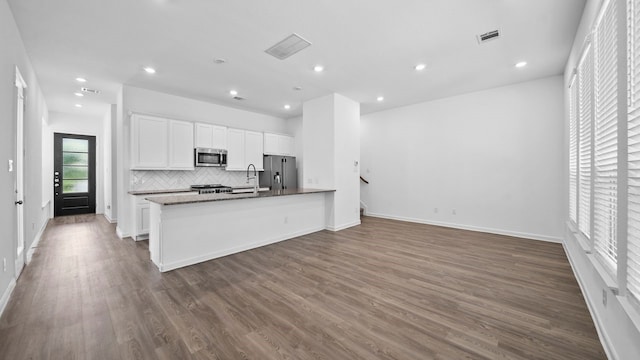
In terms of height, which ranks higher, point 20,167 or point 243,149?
point 243,149

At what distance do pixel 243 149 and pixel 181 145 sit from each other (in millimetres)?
1458

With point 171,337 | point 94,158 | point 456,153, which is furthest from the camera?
point 94,158

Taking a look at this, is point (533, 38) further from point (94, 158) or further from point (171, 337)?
point (94, 158)

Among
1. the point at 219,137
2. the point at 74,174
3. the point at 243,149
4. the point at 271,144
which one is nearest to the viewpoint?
the point at 219,137

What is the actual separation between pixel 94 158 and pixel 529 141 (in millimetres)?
11134

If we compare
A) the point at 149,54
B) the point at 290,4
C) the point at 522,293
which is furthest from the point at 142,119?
the point at 522,293

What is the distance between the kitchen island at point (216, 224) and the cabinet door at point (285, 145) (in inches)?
105

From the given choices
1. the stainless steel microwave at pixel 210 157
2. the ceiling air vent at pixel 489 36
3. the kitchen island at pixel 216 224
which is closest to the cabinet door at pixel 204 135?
the stainless steel microwave at pixel 210 157

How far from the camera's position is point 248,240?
Result: 161 inches

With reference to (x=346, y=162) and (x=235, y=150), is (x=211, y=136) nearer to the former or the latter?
(x=235, y=150)

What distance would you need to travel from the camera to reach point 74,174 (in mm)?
7188

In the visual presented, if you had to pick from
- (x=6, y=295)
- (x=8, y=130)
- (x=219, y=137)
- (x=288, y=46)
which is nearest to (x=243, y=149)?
(x=219, y=137)

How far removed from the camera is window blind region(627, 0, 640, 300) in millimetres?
1289

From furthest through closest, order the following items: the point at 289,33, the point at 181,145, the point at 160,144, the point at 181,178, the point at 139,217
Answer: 1. the point at 181,178
2. the point at 181,145
3. the point at 160,144
4. the point at 139,217
5. the point at 289,33
